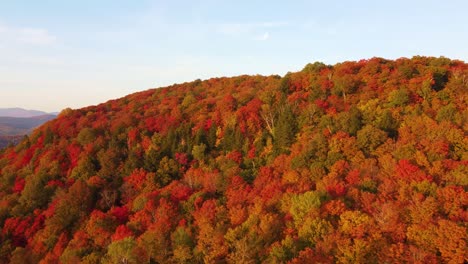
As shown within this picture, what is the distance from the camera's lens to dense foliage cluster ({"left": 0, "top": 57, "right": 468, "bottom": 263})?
37.6 metres

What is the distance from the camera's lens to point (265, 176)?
61469 mm

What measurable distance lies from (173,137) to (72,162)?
84.6ft

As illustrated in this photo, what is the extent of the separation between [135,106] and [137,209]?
63255mm

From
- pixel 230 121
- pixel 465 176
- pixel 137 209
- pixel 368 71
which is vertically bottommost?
pixel 137 209

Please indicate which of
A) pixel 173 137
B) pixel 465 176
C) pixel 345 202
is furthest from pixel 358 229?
pixel 173 137

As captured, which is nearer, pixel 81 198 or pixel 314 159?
pixel 314 159

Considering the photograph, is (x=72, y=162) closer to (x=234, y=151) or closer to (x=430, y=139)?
(x=234, y=151)

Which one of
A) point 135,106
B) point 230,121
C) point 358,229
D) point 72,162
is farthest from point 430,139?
point 135,106

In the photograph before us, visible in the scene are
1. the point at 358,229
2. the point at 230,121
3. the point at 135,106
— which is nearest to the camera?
the point at 358,229

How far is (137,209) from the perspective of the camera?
5934 centimetres

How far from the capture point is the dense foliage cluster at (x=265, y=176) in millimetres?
37594

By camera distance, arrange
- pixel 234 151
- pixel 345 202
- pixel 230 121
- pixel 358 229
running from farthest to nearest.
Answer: pixel 230 121 < pixel 234 151 < pixel 345 202 < pixel 358 229

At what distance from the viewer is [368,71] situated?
87375 mm

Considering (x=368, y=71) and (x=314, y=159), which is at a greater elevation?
(x=368, y=71)
